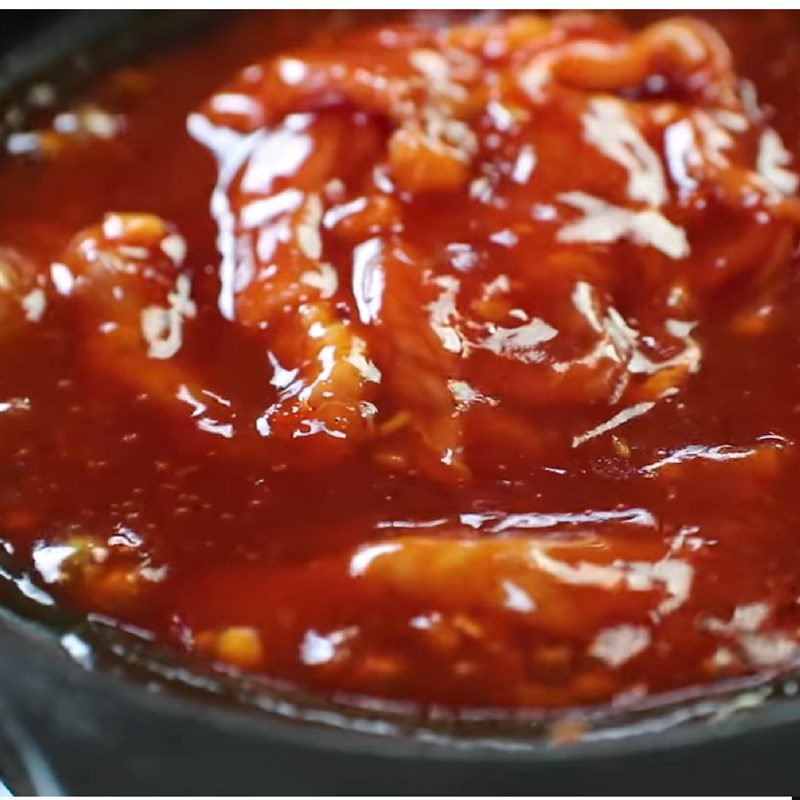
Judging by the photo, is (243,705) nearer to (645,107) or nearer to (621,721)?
(621,721)

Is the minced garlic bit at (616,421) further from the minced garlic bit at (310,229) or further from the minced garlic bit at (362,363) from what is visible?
the minced garlic bit at (310,229)

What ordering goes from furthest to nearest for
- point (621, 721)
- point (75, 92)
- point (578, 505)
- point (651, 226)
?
1. point (75, 92)
2. point (651, 226)
3. point (578, 505)
4. point (621, 721)

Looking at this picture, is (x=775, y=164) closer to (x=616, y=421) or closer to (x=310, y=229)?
(x=616, y=421)

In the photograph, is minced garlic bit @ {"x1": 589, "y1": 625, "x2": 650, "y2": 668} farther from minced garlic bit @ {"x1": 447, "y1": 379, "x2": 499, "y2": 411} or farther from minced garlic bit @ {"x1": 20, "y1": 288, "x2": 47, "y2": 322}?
minced garlic bit @ {"x1": 20, "y1": 288, "x2": 47, "y2": 322}

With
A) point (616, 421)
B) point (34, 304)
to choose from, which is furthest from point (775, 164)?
point (34, 304)

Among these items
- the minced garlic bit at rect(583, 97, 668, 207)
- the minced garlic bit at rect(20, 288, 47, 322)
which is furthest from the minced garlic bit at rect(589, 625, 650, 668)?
the minced garlic bit at rect(20, 288, 47, 322)

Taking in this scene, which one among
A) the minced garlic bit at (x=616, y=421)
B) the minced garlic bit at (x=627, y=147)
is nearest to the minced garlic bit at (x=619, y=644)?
the minced garlic bit at (x=616, y=421)

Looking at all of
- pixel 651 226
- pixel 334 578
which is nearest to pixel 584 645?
pixel 334 578
